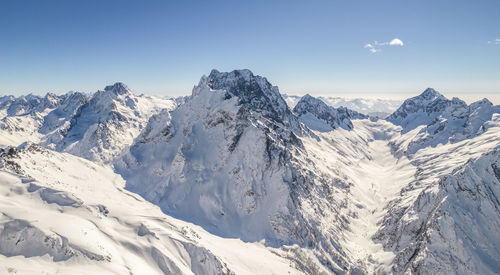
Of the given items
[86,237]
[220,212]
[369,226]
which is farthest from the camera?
[369,226]

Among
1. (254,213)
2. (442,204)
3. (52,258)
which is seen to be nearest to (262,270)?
(254,213)

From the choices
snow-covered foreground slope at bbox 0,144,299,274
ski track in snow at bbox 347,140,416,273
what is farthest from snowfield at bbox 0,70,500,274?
ski track in snow at bbox 347,140,416,273

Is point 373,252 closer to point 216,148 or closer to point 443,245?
point 443,245

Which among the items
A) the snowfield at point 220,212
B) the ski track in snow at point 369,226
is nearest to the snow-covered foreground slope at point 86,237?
the snowfield at point 220,212

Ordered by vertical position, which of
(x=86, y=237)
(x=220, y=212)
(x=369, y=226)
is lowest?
(x=369, y=226)

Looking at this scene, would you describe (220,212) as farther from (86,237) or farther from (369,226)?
(369,226)

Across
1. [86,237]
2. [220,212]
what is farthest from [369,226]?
[86,237]

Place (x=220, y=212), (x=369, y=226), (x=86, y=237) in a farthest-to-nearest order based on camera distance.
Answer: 1. (x=369, y=226)
2. (x=220, y=212)
3. (x=86, y=237)

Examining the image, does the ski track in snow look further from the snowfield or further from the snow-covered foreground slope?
the snow-covered foreground slope

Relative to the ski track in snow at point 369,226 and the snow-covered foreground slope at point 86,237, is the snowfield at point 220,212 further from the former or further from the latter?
the ski track in snow at point 369,226
